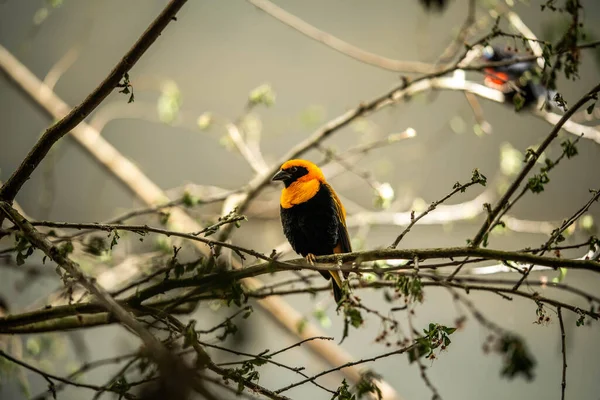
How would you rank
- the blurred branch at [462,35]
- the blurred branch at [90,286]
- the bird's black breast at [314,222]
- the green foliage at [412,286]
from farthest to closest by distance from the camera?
the blurred branch at [462,35]
the bird's black breast at [314,222]
the green foliage at [412,286]
the blurred branch at [90,286]

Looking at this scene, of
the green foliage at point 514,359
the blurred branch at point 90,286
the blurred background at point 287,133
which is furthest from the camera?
the blurred background at point 287,133

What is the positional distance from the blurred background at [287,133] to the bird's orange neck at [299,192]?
125 centimetres

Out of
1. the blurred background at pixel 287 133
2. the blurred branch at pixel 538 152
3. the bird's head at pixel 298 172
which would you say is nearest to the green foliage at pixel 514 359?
the blurred branch at pixel 538 152

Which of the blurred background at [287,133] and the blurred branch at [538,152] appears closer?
the blurred branch at [538,152]

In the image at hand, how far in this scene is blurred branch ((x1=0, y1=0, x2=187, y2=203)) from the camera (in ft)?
3.80

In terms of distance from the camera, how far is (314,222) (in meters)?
1.87

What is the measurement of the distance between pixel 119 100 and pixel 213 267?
8.90ft

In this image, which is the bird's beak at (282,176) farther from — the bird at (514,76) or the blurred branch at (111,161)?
the blurred branch at (111,161)

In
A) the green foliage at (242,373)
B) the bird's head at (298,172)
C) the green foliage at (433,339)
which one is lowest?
the green foliage at (242,373)

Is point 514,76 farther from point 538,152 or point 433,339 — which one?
point 433,339

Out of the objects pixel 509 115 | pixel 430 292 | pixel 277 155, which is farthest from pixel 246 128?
pixel 430 292

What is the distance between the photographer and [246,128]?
109 inches

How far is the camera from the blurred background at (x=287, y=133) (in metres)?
3.41

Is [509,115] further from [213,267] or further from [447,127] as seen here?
[213,267]
